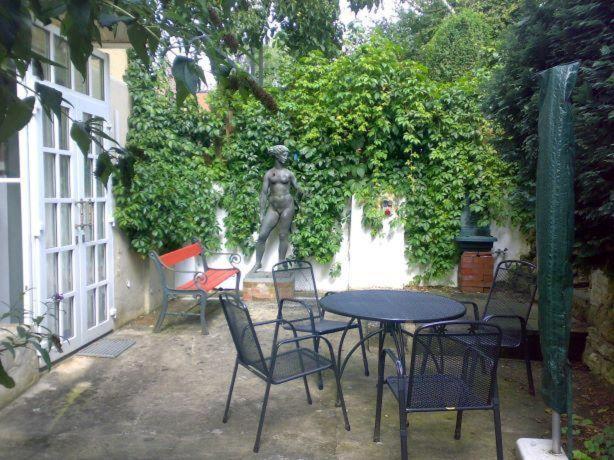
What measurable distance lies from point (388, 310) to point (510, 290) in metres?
1.67

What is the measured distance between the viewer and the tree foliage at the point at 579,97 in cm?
294

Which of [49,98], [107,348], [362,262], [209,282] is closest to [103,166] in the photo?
[49,98]

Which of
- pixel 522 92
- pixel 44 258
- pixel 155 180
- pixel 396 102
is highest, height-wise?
pixel 396 102

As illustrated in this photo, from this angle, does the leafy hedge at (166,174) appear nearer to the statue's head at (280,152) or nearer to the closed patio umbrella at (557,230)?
the statue's head at (280,152)

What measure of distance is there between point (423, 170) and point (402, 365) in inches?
198

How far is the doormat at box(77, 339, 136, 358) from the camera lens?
4.61 meters

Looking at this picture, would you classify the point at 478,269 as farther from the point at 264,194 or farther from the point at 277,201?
the point at 264,194

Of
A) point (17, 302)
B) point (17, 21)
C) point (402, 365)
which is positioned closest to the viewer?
point (17, 21)

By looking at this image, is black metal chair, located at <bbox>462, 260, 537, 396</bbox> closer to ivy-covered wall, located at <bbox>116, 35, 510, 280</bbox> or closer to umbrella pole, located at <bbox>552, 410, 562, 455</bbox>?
umbrella pole, located at <bbox>552, 410, 562, 455</bbox>

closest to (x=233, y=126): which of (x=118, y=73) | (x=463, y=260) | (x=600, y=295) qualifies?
(x=118, y=73)

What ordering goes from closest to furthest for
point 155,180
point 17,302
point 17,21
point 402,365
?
point 17,21 → point 402,365 → point 17,302 → point 155,180

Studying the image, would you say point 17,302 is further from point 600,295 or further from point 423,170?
point 423,170

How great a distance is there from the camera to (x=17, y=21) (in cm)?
103

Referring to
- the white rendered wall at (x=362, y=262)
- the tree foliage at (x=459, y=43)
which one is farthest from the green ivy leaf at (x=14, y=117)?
the tree foliage at (x=459, y=43)
